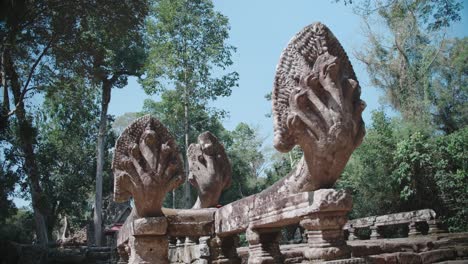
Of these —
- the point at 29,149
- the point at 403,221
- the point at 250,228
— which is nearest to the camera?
the point at 250,228

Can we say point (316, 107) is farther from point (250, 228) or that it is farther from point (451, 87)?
point (451, 87)

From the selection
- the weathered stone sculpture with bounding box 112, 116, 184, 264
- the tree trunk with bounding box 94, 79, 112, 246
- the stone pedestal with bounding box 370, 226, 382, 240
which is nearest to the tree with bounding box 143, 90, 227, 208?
the tree trunk with bounding box 94, 79, 112, 246

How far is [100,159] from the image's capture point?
22609 millimetres

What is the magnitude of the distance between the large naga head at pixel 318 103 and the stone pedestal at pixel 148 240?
175cm

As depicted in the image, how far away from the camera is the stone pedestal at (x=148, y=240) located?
4.46 m

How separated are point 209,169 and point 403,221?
7201mm

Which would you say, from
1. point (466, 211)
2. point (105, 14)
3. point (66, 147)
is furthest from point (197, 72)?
point (466, 211)

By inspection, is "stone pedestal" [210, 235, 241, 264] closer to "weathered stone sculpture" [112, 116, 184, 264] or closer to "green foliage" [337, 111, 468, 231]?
"weathered stone sculpture" [112, 116, 184, 264]

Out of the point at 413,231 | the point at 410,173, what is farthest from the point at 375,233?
the point at 410,173

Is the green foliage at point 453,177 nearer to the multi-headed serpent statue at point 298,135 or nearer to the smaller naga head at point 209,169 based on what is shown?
the smaller naga head at point 209,169

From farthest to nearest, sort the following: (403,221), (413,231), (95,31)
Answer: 1. (95,31)
2. (403,221)
3. (413,231)

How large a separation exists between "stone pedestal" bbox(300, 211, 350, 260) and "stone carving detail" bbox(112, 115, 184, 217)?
1801 millimetres

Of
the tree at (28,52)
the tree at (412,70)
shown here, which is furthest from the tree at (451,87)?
the tree at (28,52)

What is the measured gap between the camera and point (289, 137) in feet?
12.1
